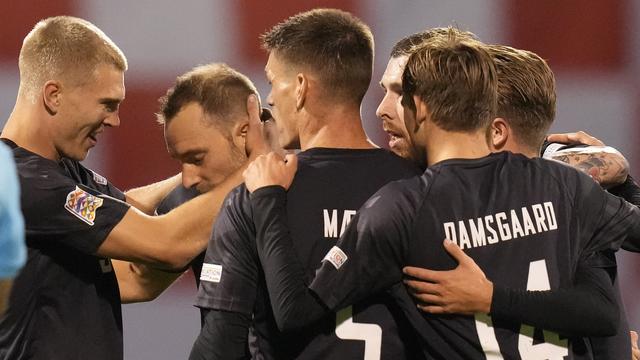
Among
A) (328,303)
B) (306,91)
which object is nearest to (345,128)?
(306,91)

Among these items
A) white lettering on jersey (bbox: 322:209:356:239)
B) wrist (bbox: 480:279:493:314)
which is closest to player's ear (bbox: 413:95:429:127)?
white lettering on jersey (bbox: 322:209:356:239)

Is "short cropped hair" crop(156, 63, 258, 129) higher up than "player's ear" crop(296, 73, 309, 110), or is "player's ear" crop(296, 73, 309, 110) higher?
"player's ear" crop(296, 73, 309, 110)

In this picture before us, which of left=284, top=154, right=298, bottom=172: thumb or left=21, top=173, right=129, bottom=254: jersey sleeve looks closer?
left=284, top=154, right=298, bottom=172: thumb

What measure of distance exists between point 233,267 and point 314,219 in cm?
20

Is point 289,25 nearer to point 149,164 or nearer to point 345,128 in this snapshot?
point 345,128

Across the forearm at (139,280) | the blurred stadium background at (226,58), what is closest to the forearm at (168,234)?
the forearm at (139,280)

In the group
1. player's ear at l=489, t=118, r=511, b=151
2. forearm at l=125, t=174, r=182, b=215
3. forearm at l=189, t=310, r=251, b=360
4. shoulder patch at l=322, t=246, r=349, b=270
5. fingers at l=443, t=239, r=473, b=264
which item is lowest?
forearm at l=125, t=174, r=182, b=215

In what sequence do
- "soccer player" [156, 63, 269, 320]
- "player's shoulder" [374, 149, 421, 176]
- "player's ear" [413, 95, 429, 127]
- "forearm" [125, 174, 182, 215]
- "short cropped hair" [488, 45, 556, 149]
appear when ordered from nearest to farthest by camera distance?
"player's ear" [413, 95, 429, 127], "player's shoulder" [374, 149, 421, 176], "short cropped hair" [488, 45, 556, 149], "soccer player" [156, 63, 269, 320], "forearm" [125, 174, 182, 215]

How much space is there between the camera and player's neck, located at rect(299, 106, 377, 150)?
2.22m

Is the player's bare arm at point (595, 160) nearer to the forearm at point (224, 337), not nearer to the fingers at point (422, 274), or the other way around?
the fingers at point (422, 274)

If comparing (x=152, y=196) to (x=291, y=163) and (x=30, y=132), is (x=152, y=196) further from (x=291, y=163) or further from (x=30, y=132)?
(x=291, y=163)

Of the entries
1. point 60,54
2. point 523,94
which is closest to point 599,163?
point 523,94

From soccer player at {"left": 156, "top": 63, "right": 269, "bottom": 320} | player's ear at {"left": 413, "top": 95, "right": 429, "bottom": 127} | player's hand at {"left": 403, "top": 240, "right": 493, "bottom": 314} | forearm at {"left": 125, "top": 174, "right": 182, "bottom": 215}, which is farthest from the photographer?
forearm at {"left": 125, "top": 174, "right": 182, "bottom": 215}

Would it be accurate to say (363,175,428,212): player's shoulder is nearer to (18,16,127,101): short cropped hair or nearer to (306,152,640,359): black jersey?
(306,152,640,359): black jersey
